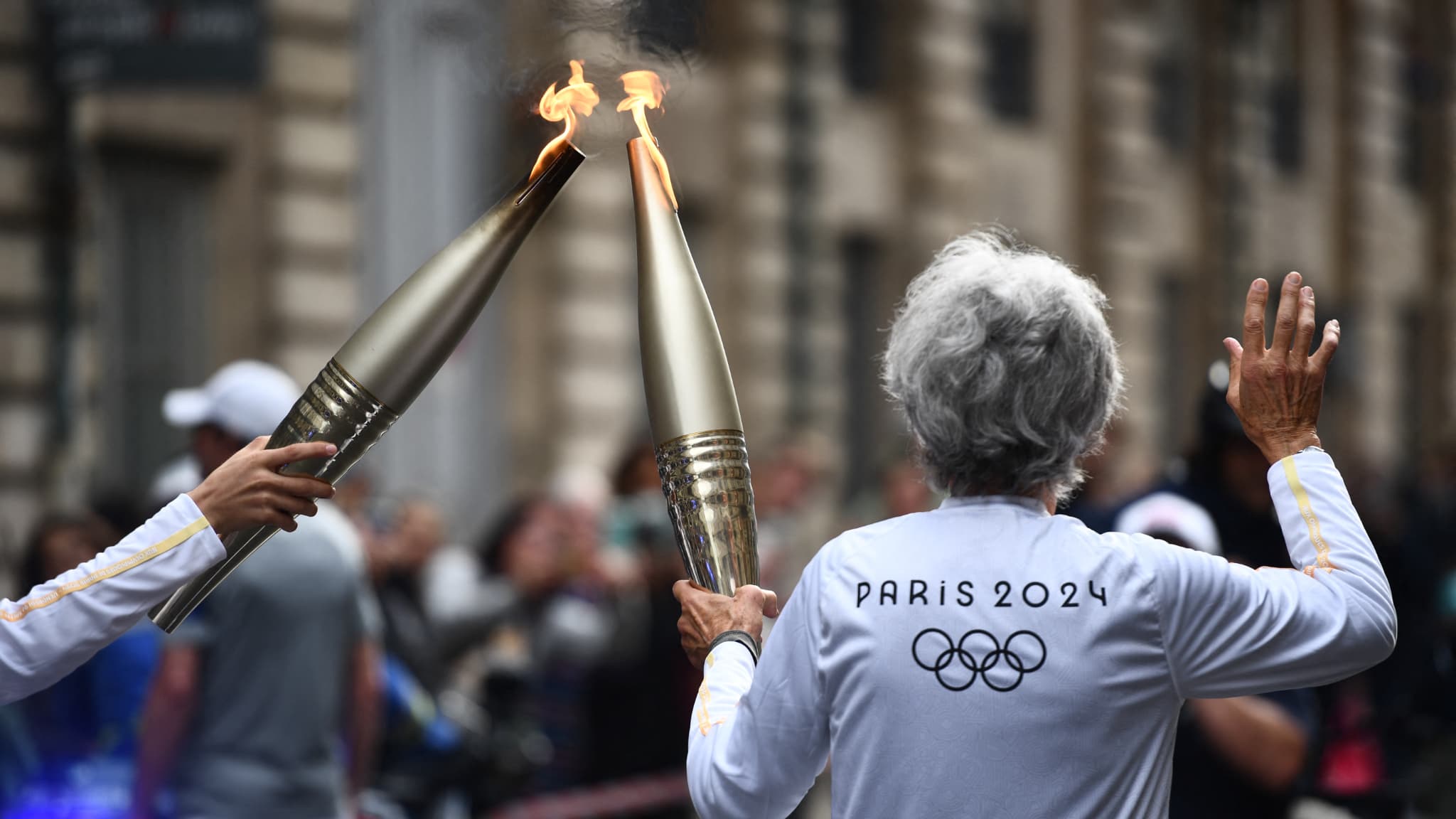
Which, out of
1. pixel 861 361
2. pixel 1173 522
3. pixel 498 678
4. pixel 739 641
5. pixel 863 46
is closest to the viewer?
pixel 739 641

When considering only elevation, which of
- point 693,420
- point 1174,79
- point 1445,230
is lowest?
point 1445,230

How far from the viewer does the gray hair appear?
7.90 feet

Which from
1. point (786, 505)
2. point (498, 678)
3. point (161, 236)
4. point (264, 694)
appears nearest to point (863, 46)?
point (161, 236)

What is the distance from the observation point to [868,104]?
16391 mm

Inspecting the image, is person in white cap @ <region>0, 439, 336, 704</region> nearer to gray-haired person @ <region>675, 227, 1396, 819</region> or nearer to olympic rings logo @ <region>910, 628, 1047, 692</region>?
gray-haired person @ <region>675, 227, 1396, 819</region>

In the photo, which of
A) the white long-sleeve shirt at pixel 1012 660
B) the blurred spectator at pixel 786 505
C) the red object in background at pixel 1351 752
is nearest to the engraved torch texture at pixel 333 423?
the white long-sleeve shirt at pixel 1012 660

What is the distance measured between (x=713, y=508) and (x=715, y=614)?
0.58 feet

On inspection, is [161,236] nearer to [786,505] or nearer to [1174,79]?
[786,505]

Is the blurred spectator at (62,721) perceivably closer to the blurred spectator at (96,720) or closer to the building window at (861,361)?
the blurred spectator at (96,720)

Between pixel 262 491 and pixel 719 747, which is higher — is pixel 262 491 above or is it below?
above

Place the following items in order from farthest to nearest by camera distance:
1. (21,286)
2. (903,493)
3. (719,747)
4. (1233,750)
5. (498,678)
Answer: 1. (21,286)
2. (903,493)
3. (498,678)
4. (1233,750)
5. (719,747)

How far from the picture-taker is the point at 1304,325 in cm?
252

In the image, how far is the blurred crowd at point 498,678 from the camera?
4453mm

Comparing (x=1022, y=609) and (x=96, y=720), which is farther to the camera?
(x=96, y=720)
